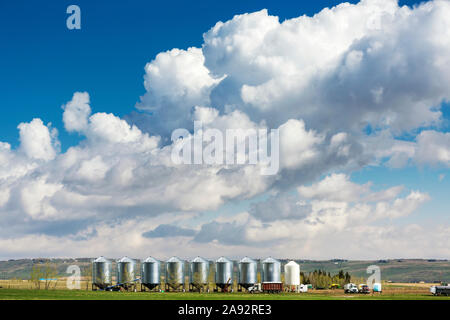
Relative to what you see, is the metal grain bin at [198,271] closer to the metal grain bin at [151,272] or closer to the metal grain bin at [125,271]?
the metal grain bin at [151,272]

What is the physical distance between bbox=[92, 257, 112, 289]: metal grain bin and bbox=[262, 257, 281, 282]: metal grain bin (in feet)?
134

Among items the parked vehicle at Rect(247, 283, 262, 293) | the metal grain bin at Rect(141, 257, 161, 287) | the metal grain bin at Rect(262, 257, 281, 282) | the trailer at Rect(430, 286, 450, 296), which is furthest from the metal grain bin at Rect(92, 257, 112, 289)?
the trailer at Rect(430, 286, 450, 296)

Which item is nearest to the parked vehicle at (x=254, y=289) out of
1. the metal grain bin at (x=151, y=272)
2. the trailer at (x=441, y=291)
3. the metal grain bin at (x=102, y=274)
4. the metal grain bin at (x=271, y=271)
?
the metal grain bin at (x=271, y=271)

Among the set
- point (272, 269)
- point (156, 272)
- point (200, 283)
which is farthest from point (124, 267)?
point (272, 269)

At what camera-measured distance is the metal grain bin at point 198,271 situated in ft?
464

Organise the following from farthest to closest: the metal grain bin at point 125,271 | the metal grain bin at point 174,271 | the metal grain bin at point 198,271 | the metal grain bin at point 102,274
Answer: the metal grain bin at point 198,271 < the metal grain bin at point 174,271 < the metal grain bin at point 125,271 < the metal grain bin at point 102,274

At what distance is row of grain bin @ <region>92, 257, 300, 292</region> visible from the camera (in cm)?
13838

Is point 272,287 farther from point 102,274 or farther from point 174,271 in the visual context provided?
point 102,274

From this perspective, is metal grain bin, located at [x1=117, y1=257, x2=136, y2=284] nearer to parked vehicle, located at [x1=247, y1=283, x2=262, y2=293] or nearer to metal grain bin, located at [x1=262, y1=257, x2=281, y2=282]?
parked vehicle, located at [x1=247, y1=283, x2=262, y2=293]

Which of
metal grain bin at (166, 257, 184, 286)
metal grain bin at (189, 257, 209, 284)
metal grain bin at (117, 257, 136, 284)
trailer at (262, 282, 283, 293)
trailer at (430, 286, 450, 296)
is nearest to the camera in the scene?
trailer at (430, 286, 450, 296)
